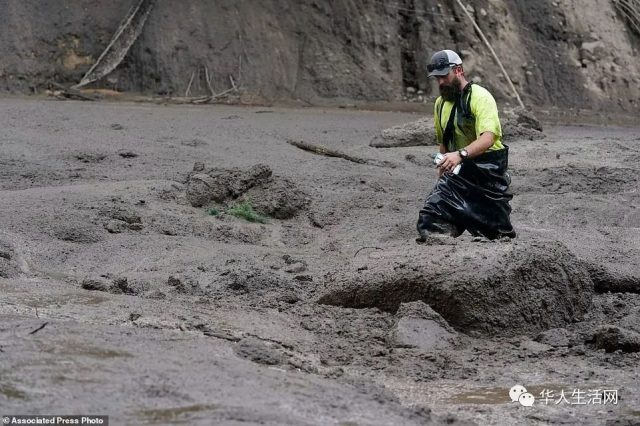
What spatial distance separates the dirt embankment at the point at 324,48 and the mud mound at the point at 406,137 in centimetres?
413

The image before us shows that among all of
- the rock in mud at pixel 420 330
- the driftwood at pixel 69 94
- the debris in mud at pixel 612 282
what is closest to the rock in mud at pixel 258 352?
the rock in mud at pixel 420 330

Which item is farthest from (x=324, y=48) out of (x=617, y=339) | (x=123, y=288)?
(x=617, y=339)

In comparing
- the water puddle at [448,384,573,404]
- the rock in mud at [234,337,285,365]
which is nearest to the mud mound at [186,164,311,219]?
the rock in mud at [234,337,285,365]

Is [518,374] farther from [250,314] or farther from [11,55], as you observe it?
[11,55]

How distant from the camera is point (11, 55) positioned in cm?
1503

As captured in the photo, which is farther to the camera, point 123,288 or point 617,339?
point 123,288

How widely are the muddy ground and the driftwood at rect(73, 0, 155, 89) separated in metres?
4.47

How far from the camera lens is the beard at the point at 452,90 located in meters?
6.71

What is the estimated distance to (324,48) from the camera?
16391mm

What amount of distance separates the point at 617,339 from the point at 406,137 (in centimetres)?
644

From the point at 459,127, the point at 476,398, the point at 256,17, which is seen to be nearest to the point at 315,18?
the point at 256,17

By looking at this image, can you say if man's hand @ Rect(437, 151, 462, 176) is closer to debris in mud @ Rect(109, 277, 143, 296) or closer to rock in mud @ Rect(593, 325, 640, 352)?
rock in mud @ Rect(593, 325, 640, 352)

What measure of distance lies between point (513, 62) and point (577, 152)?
605 cm

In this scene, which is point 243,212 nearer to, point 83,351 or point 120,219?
point 120,219
